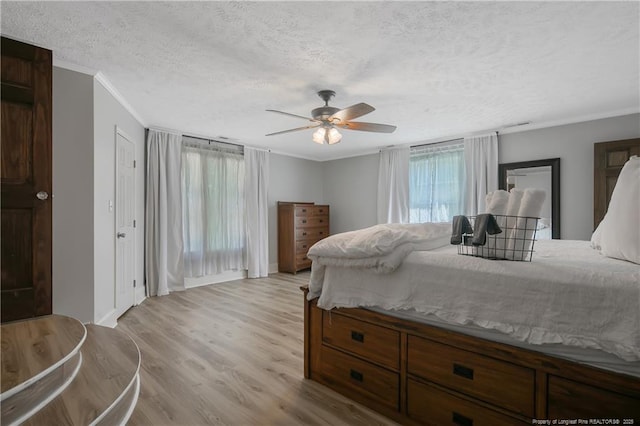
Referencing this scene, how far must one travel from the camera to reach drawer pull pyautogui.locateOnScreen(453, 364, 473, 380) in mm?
1471

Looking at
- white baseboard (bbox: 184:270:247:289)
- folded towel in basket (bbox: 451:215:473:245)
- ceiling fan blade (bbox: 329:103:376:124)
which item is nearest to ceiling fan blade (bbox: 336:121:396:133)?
ceiling fan blade (bbox: 329:103:376:124)

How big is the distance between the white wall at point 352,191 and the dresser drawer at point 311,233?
1.33 ft

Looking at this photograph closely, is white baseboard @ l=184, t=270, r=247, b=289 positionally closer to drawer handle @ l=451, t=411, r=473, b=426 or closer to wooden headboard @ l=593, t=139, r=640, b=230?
drawer handle @ l=451, t=411, r=473, b=426

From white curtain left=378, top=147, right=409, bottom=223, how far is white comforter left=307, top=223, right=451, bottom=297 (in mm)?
3466

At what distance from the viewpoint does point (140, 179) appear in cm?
414

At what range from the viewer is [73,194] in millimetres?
2613

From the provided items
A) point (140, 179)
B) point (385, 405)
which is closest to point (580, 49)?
point (385, 405)

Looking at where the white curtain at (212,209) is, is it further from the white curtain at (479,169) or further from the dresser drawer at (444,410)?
the dresser drawer at (444,410)

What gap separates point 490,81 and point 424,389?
2.74 meters

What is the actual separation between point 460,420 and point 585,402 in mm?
553

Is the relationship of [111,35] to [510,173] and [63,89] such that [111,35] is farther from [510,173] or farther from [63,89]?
[510,173]

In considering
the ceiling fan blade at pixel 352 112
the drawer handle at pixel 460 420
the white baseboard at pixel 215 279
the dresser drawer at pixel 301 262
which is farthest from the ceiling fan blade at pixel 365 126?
the white baseboard at pixel 215 279

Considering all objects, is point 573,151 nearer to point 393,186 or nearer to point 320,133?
point 393,186

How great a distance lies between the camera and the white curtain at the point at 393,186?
5.60 meters
